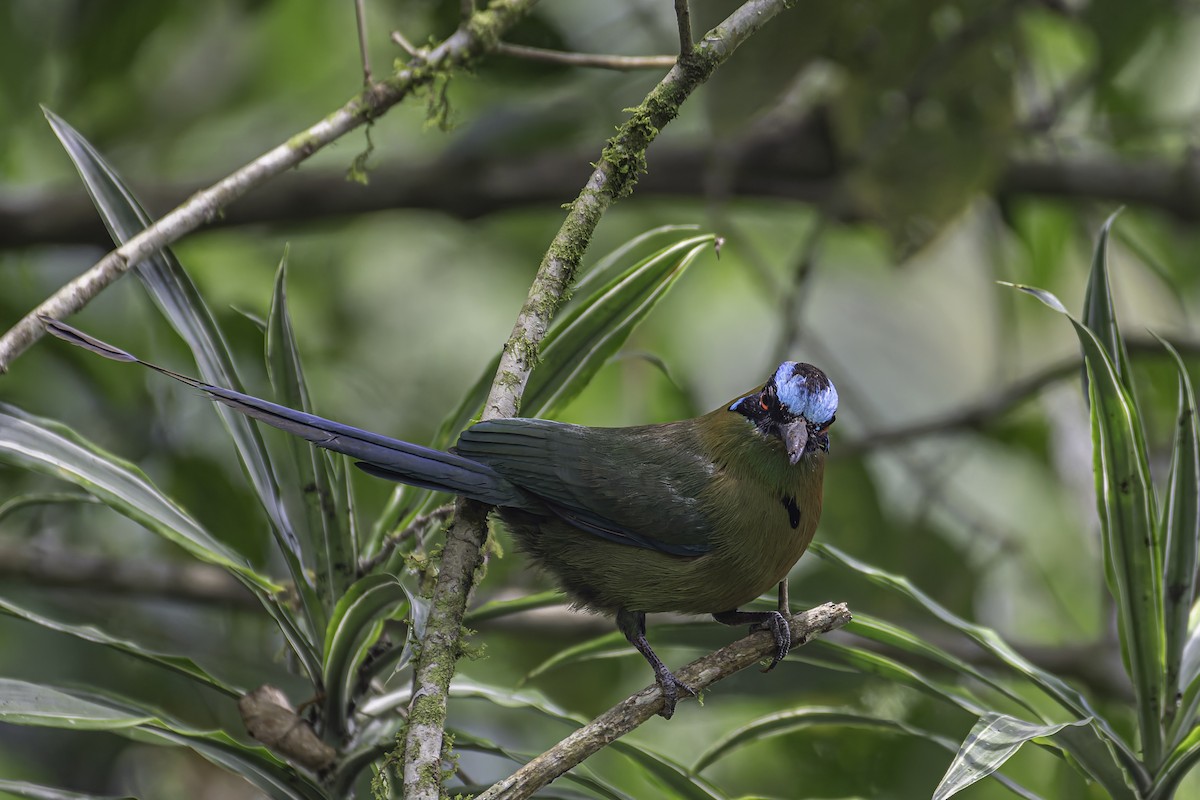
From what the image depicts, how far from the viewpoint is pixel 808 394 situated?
2514 millimetres

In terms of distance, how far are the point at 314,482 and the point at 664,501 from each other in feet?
2.36

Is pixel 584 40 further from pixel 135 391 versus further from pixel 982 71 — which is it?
pixel 135 391

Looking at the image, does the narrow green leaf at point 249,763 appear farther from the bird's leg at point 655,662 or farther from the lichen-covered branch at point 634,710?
the bird's leg at point 655,662

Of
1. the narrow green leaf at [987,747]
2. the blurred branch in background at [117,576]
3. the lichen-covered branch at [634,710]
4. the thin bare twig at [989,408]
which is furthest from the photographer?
the thin bare twig at [989,408]

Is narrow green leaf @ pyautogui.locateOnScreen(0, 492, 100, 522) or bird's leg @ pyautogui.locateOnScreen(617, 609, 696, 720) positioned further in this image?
narrow green leaf @ pyautogui.locateOnScreen(0, 492, 100, 522)

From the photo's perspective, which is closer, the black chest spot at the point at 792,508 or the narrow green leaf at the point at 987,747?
the narrow green leaf at the point at 987,747

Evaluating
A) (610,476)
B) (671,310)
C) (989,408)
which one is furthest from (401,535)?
(671,310)

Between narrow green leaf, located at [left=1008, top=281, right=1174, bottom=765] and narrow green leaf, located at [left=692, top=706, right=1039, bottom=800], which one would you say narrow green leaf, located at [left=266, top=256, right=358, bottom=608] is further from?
narrow green leaf, located at [left=1008, top=281, right=1174, bottom=765]

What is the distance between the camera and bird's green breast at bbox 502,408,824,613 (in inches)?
95.3

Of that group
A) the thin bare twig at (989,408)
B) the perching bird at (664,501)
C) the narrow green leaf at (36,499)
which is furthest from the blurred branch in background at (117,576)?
the thin bare twig at (989,408)

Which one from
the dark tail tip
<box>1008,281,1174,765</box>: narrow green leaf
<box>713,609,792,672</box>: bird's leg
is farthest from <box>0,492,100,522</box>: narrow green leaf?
<box>1008,281,1174,765</box>: narrow green leaf

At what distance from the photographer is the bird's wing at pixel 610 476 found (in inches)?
90.6

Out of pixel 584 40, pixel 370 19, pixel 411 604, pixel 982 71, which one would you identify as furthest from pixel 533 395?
pixel 370 19

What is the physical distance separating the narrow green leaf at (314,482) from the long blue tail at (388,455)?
0.12 metres
